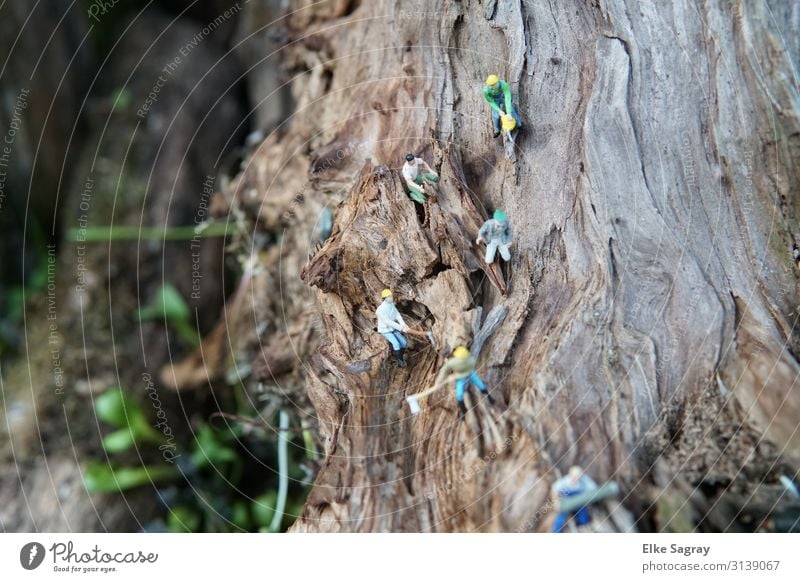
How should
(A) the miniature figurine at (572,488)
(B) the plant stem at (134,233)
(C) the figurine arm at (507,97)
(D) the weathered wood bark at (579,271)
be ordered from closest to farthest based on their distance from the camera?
(A) the miniature figurine at (572,488), (D) the weathered wood bark at (579,271), (C) the figurine arm at (507,97), (B) the plant stem at (134,233)

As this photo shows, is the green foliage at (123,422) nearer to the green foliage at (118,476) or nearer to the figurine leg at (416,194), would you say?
the green foliage at (118,476)

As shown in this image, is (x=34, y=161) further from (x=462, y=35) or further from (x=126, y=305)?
(x=462, y=35)

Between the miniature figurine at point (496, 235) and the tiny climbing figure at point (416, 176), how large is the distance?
0.24 m

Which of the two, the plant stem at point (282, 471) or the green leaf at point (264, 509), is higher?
the plant stem at point (282, 471)

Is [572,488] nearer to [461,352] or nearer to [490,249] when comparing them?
[461,352]

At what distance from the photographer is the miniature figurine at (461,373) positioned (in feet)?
5.96

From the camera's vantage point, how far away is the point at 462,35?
234cm

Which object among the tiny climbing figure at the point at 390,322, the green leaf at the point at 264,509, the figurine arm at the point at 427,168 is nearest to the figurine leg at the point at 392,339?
the tiny climbing figure at the point at 390,322

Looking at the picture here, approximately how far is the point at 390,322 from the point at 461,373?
27 centimetres

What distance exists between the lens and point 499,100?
208 centimetres

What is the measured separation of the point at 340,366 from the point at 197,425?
1467 millimetres

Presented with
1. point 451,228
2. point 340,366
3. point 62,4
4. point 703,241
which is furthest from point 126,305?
point 703,241

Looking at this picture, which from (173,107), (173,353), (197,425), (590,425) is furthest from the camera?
(173,107)

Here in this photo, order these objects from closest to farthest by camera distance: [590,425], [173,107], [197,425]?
[590,425], [197,425], [173,107]
